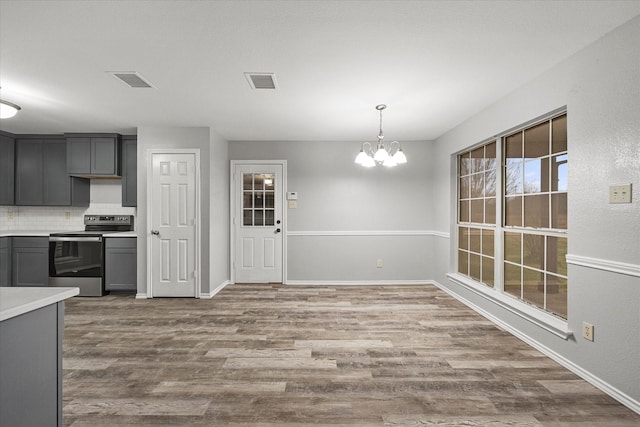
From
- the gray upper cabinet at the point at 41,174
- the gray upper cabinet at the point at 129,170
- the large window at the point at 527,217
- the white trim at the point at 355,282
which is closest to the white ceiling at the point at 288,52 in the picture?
the large window at the point at 527,217

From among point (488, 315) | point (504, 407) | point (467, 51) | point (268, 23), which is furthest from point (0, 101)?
point (488, 315)

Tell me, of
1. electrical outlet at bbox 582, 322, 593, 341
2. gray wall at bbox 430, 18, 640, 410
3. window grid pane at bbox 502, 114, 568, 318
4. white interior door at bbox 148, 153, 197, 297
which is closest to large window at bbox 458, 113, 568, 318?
window grid pane at bbox 502, 114, 568, 318

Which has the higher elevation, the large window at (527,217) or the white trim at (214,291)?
the large window at (527,217)

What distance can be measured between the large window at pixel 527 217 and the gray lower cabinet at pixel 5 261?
22.2 ft

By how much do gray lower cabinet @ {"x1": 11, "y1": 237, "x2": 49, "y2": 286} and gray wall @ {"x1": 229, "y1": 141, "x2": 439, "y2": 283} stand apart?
123 inches

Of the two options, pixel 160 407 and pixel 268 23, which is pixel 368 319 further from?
pixel 268 23

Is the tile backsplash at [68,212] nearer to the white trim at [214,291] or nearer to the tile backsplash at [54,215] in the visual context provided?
the tile backsplash at [54,215]

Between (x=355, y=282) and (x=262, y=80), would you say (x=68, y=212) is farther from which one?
(x=355, y=282)

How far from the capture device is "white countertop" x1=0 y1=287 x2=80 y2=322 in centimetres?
124

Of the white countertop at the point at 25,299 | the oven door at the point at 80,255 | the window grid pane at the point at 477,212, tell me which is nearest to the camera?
the white countertop at the point at 25,299

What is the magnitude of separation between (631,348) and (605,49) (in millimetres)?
2009

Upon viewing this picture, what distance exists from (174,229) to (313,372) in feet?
10.5

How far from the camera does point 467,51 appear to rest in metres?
2.57

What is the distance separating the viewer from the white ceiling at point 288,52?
208cm
